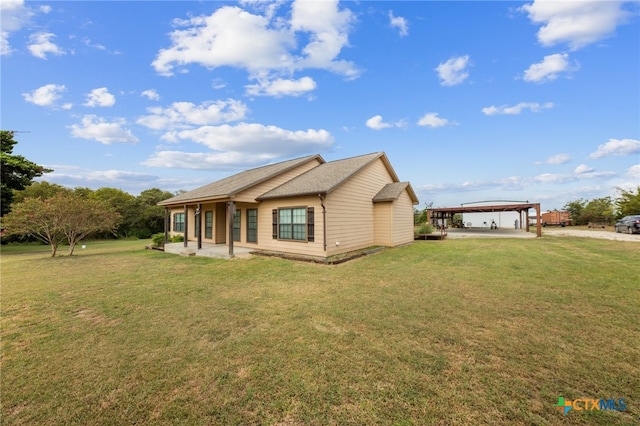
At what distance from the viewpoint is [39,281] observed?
23.4 ft

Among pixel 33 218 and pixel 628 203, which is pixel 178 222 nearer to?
pixel 33 218

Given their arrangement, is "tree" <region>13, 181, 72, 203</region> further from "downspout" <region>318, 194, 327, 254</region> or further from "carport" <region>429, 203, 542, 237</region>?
"carport" <region>429, 203, 542, 237</region>

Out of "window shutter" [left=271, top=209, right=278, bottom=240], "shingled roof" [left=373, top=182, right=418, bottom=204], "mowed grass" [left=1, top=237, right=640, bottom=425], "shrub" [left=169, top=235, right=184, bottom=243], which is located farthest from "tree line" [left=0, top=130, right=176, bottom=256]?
"shingled roof" [left=373, top=182, right=418, bottom=204]

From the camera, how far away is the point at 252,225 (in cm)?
1280

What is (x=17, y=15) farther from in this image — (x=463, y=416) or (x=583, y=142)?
(x=583, y=142)

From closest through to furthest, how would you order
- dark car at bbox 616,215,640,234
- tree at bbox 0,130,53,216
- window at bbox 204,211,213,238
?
window at bbox 204,211,213,238, tree at bbox 0,130,53,216, dark car at bbox 616,215,640,234

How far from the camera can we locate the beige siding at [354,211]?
10.4m

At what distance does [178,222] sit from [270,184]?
33.3ft

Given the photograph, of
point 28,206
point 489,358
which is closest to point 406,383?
point 489,358

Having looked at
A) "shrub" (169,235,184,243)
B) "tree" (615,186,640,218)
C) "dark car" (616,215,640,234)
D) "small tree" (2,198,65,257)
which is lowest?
"shrub" (169,235,184,243)

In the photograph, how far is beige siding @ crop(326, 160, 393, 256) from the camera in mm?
10352

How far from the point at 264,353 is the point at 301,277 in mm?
3987

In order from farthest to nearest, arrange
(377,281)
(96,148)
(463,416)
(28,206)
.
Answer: (96,148)
(28,206)
(377,281)
(463,416)

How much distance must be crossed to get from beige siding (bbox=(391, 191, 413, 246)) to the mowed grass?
22.3 ft
